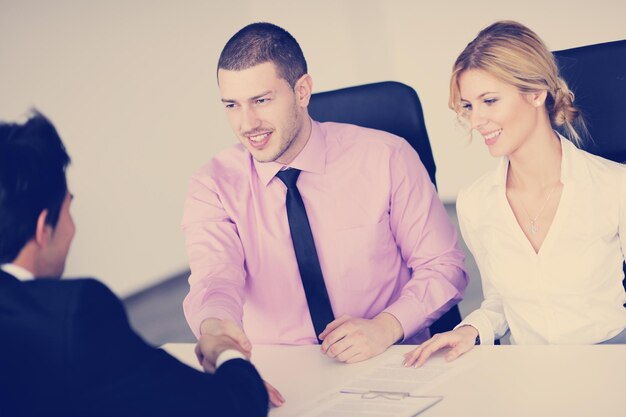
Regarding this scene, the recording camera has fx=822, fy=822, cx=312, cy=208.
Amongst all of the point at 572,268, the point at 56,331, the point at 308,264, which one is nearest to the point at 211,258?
the point at 308,264

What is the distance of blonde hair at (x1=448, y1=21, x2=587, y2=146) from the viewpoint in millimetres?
1884

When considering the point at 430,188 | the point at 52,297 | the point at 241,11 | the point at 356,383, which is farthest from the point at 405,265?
the point at 241,11

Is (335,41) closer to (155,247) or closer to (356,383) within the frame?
(155,247)

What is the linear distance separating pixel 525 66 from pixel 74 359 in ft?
4.12

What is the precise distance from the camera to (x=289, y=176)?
2.15 m

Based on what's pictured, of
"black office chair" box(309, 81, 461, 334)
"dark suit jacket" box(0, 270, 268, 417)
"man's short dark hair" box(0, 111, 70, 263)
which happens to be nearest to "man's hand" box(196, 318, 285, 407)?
"dark suit jacket" box(0, 270, 268, 417)

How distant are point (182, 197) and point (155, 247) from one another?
0.41 m

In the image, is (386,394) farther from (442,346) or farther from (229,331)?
(229,331)

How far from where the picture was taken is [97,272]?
179 inches

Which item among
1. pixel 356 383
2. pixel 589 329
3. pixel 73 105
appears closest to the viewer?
pixel 356 383

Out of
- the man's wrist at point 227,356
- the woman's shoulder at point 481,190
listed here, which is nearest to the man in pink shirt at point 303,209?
the woman's shoulder at point 481,190

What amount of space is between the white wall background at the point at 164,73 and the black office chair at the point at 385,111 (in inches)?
89.1

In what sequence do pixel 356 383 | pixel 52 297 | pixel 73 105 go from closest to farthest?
pixel 52 297 < pixel 356 383 < pixel 73 105

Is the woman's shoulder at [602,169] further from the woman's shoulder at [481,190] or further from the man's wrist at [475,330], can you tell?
the man's wrist at [475,330]
